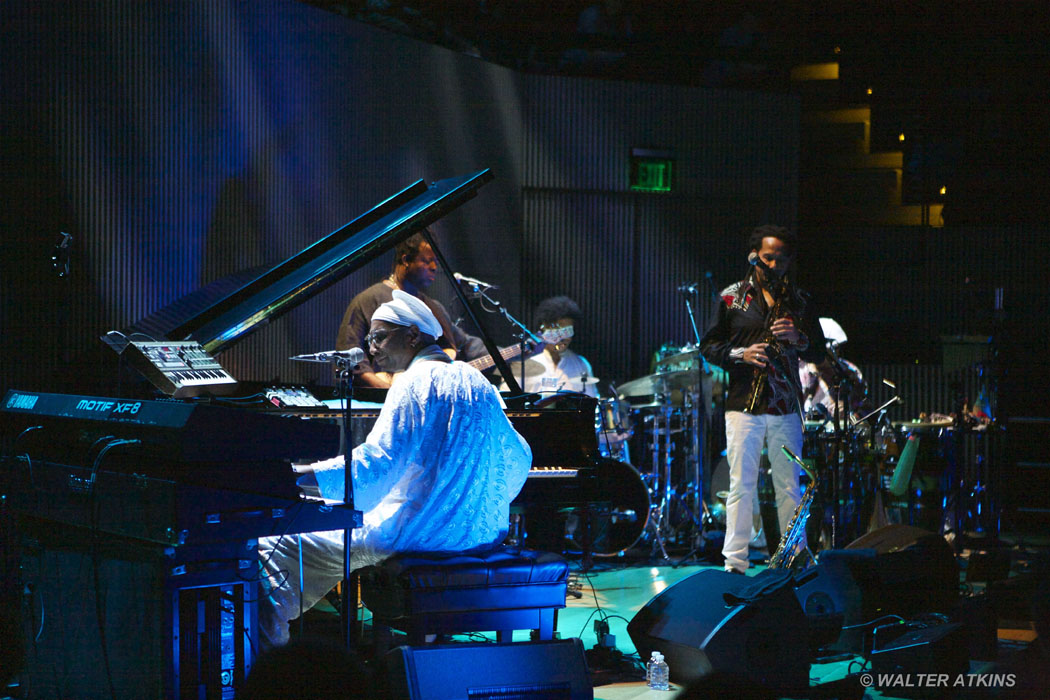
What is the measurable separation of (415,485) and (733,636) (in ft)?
4.37

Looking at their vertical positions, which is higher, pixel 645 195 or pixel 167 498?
pixel 645 195

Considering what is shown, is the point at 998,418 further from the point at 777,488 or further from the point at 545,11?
the point at 545,11

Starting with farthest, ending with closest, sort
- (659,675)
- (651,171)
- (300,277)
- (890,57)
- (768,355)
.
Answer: (890,57), (651,171), (768,355), (300,277), (659,675)

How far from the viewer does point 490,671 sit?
10.4 ft

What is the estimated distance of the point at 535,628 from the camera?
12.7ft

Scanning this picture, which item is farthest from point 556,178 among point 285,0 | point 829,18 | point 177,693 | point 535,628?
point 177,693

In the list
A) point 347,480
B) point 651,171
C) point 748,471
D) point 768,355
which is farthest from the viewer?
point 651,171

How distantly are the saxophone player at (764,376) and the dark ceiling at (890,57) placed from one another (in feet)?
12.9

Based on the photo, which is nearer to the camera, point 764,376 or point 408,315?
point 408,315

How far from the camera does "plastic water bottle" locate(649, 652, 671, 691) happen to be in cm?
406

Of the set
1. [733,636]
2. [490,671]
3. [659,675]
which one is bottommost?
[659,675]

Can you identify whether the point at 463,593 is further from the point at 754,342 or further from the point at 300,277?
the point at 754,342

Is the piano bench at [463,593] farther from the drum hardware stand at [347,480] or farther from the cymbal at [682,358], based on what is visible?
the cymbal at [682,358]

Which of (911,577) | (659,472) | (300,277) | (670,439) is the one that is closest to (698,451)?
(670,439)
